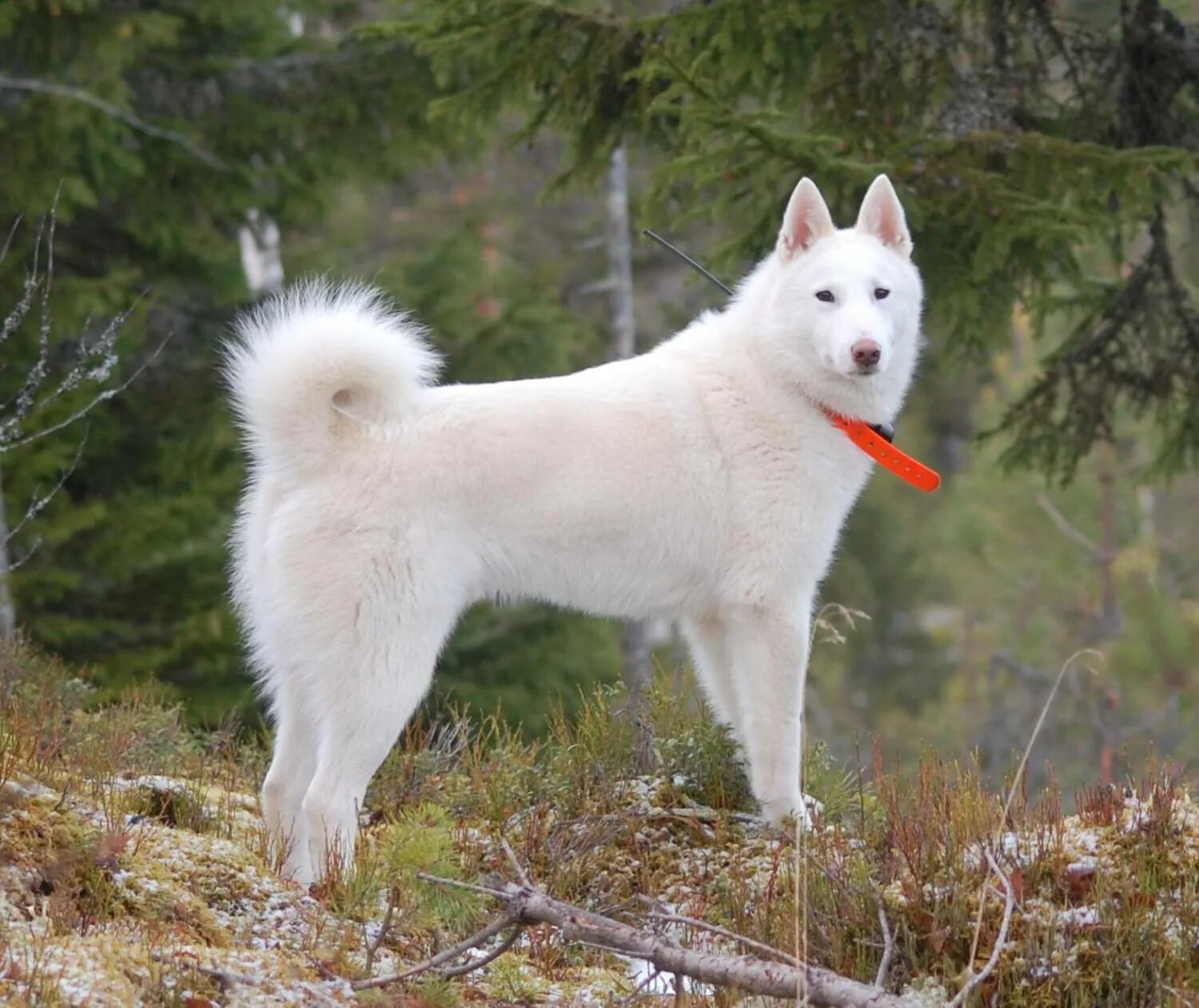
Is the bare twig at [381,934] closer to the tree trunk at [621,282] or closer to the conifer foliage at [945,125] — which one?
the conifer foliage at [945,125]

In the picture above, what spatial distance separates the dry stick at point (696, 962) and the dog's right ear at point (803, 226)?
2460 mm

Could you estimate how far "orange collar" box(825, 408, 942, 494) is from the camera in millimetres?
5020

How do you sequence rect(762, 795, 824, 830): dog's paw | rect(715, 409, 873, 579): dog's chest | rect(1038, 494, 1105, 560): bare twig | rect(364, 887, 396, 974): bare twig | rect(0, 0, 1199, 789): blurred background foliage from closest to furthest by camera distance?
rect(364, 887, 396, 974): bare twig < rect(762, 795, 824, 830): dog's paw < rect(715, 409, 873, 579): dog's chest < rect(0, 0, 1199, 789): blurred background foliage < rect(1038, 494, 1105, 560): bare twig

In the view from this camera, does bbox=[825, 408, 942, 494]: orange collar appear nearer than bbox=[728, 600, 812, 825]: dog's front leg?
No

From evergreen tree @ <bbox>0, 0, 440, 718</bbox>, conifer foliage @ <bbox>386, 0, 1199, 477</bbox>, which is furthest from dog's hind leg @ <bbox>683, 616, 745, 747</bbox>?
evergreen tree @ <bbox>0, 0, 440, 718</bbox>

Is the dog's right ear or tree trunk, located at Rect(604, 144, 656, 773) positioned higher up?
the dog's right ear

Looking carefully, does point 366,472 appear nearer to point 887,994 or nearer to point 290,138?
point 887,994

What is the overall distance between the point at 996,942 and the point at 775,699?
1399mm

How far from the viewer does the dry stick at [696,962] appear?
327cm

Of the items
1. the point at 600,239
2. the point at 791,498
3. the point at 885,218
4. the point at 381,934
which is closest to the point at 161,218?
the point at 600,239

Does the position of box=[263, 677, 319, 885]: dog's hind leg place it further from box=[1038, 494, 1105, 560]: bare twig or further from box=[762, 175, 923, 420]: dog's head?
box=[1038, 494, 1105, 560]: bare twig

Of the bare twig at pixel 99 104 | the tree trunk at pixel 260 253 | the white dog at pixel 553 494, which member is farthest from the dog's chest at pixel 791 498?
the tree trunk at pixel 260 253

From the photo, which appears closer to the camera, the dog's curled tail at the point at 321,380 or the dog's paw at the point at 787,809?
the dog's curled tail at the point at 321,380

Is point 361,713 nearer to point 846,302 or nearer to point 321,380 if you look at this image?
point 321,380
